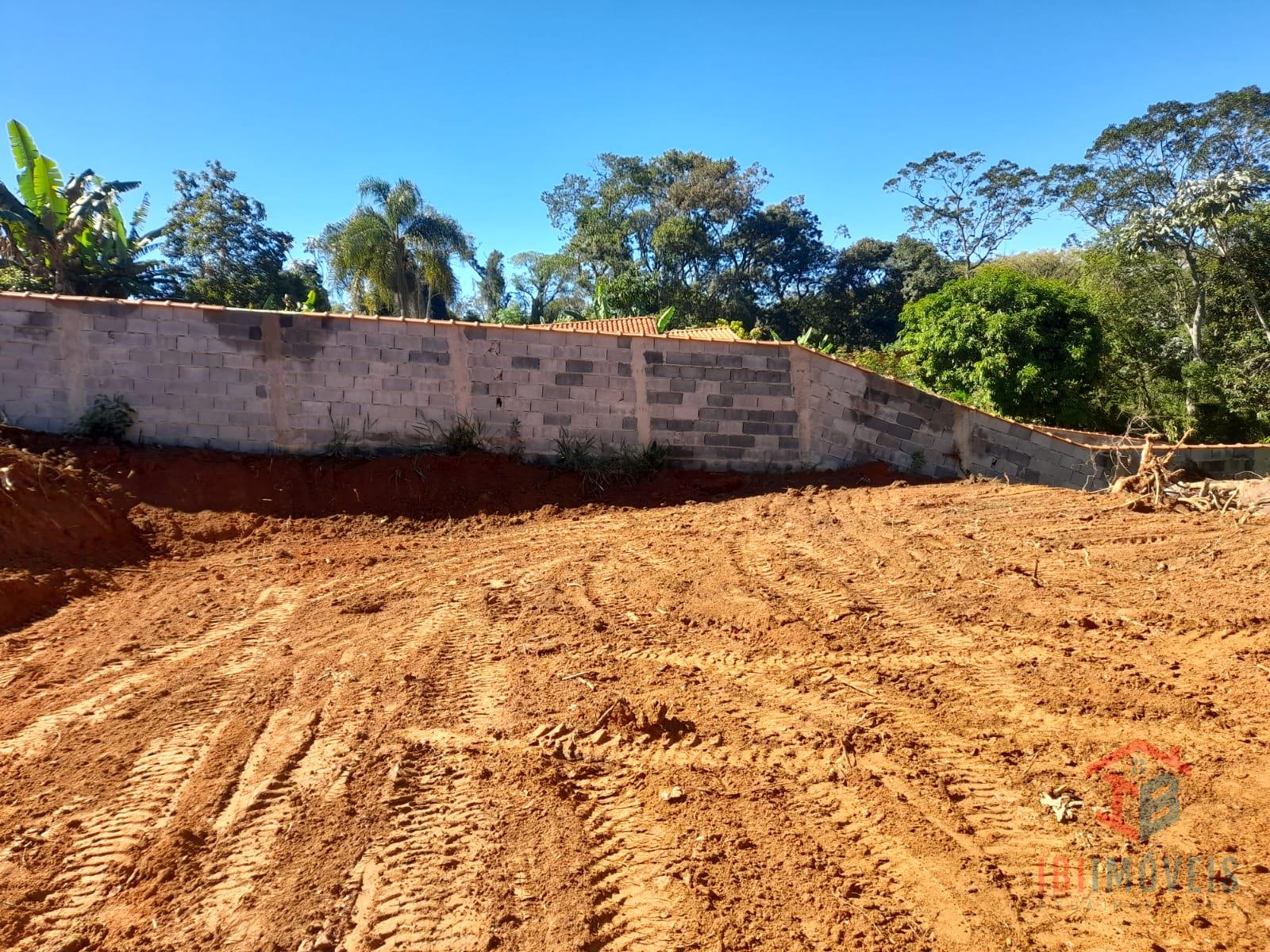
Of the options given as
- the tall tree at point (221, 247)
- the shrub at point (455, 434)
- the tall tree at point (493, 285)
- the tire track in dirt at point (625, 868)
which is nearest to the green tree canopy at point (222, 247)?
the tall tree at point (221, 247)

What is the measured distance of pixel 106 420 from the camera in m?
7.13

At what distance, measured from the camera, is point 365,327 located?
7.61 metres

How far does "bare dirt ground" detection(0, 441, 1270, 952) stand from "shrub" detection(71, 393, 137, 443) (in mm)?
2175

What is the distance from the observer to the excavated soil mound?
4707 millimetres

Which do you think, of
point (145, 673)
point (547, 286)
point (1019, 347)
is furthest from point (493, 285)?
point (145, 673)

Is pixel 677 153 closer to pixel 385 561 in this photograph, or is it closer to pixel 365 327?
pixel 365 327

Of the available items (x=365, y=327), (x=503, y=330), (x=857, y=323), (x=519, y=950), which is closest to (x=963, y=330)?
(x=503, y=330)

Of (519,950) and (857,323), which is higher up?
(857,323)

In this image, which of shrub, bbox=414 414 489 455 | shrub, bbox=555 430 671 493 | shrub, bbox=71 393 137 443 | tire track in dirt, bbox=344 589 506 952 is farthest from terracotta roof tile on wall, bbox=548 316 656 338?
tire track in dirt, bbox=344 589 506 952

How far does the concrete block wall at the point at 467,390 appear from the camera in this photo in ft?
23.4

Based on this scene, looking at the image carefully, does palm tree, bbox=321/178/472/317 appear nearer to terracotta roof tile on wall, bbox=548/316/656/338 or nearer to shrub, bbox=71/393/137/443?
terracotta roof tile on wall, bbox=548/316/656/338

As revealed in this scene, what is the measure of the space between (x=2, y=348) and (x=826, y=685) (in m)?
8.52

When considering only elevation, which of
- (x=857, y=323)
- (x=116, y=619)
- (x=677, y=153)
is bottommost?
(x=116, y=619)

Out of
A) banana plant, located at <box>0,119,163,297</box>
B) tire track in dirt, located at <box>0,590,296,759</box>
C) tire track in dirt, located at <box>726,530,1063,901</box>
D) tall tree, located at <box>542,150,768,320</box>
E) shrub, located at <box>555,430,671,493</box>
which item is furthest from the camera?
tall tree, located at <box>542,150,768,320</box>
